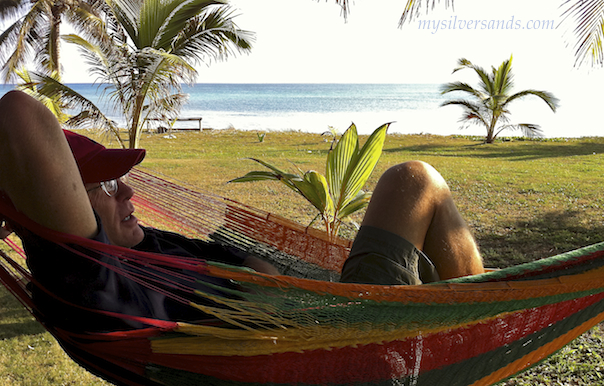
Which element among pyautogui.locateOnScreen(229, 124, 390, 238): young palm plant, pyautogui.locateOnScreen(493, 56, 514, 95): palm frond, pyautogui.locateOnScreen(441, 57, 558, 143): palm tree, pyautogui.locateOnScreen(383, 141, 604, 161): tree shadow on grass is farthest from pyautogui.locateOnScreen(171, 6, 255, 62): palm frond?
pyautogui.locateOnScreen(493, 56, 514, 95): palm frond

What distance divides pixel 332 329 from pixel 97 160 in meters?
0.60

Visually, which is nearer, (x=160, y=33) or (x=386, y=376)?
(x=386, y=376)

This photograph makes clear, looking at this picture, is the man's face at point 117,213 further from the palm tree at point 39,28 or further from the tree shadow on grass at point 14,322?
the palm tree at point 39,28

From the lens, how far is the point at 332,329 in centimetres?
96

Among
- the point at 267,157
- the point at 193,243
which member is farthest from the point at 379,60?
the point at 193,243

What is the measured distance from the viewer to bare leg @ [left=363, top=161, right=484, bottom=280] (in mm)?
1224

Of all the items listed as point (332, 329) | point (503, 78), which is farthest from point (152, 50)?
point (503, 78)

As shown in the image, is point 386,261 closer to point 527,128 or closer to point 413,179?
point 413,179

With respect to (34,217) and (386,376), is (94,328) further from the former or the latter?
(386,376)

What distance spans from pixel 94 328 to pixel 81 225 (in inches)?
8.8

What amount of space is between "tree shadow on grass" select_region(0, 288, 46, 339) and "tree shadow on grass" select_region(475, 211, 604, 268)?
9.51 feet

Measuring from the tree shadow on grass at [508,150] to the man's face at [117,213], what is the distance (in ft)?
29.2

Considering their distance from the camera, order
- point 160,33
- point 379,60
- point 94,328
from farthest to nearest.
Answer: point 379,60, point 160,33, point 94,328

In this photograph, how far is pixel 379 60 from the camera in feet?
183
